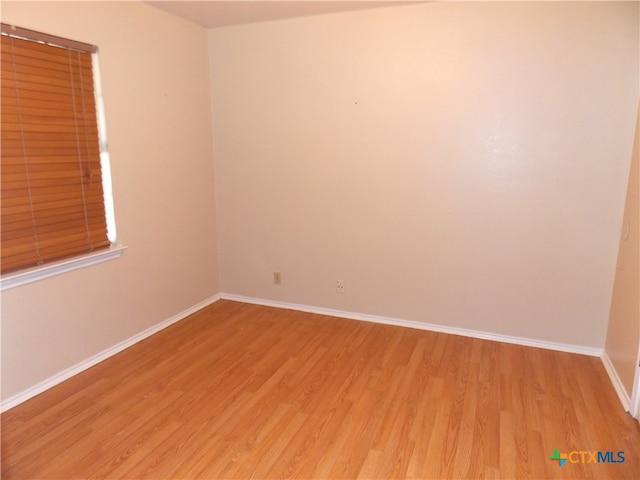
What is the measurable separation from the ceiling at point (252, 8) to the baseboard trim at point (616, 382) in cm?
279

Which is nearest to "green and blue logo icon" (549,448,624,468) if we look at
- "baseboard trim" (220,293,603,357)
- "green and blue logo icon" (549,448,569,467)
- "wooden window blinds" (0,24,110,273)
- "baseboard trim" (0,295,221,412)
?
"green and blue logo icon" (549,448,569,467)

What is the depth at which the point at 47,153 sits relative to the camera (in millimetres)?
2439

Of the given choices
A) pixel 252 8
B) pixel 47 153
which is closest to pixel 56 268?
pixel 47 153

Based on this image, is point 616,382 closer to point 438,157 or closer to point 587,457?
point 587,457

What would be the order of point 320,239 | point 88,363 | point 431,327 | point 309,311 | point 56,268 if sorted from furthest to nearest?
point 309,311, point 320,239, point 431,327, point 88,363, point 56,268

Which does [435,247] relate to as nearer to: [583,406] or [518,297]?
[518,297]

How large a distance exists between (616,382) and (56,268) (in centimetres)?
343

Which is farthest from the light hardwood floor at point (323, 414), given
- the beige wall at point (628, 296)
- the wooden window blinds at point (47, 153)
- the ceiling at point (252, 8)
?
the ceiling at point (252, 8)

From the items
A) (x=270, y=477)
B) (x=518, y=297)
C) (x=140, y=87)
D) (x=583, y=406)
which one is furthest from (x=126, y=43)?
(x=583, y=406)

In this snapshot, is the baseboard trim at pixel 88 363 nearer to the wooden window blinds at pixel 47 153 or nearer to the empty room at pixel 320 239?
the empty room at pixel 320 239

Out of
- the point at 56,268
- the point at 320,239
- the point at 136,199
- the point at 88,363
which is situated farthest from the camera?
→ the point at 320,239

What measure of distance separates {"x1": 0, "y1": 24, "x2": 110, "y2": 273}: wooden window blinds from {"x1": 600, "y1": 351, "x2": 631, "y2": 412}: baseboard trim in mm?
3312

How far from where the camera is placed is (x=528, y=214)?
9.86 ft

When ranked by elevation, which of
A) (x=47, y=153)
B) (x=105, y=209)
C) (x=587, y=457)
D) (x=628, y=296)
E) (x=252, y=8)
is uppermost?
(x=252, y=8)
